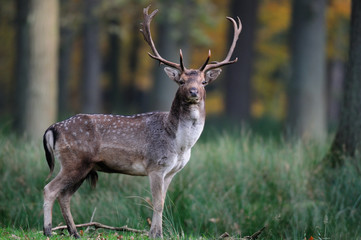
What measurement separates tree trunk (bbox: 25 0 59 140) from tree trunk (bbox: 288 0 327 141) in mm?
5439

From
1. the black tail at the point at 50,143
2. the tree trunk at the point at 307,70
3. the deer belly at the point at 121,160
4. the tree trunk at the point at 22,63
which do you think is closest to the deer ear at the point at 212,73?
the deer belly at the point at 121,160

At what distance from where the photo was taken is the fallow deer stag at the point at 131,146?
18.7ft

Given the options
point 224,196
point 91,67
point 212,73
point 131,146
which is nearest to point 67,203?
point 131,146

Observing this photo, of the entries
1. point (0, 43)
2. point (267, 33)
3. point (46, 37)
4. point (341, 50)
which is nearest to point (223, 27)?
point (267, 33)

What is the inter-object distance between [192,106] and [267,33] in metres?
18.9

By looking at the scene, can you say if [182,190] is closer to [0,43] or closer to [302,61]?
[302,61]

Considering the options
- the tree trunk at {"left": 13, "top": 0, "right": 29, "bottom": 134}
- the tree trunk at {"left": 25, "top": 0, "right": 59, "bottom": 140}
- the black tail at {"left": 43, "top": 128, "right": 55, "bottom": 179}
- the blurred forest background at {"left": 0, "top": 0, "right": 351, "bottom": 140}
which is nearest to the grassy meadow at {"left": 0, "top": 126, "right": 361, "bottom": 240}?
the black tail at {"left": 43, "top": 128, "right": 55, "bottom": 179}

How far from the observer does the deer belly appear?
229 inches

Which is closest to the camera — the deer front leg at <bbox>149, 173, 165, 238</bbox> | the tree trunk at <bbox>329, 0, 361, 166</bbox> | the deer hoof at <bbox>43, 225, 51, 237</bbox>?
the deer hoof at <bbox>43, 225, 51, 237</bbox>

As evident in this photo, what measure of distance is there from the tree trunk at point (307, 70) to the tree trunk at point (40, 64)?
5439 mm

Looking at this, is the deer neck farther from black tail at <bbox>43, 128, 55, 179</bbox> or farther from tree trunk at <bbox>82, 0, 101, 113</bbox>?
tree trunk at <bbox>82, 0, 101, 113</bbox>

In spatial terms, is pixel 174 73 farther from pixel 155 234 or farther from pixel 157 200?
pixel 155 234

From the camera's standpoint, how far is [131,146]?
19.3 feet

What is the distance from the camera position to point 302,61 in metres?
13.2
